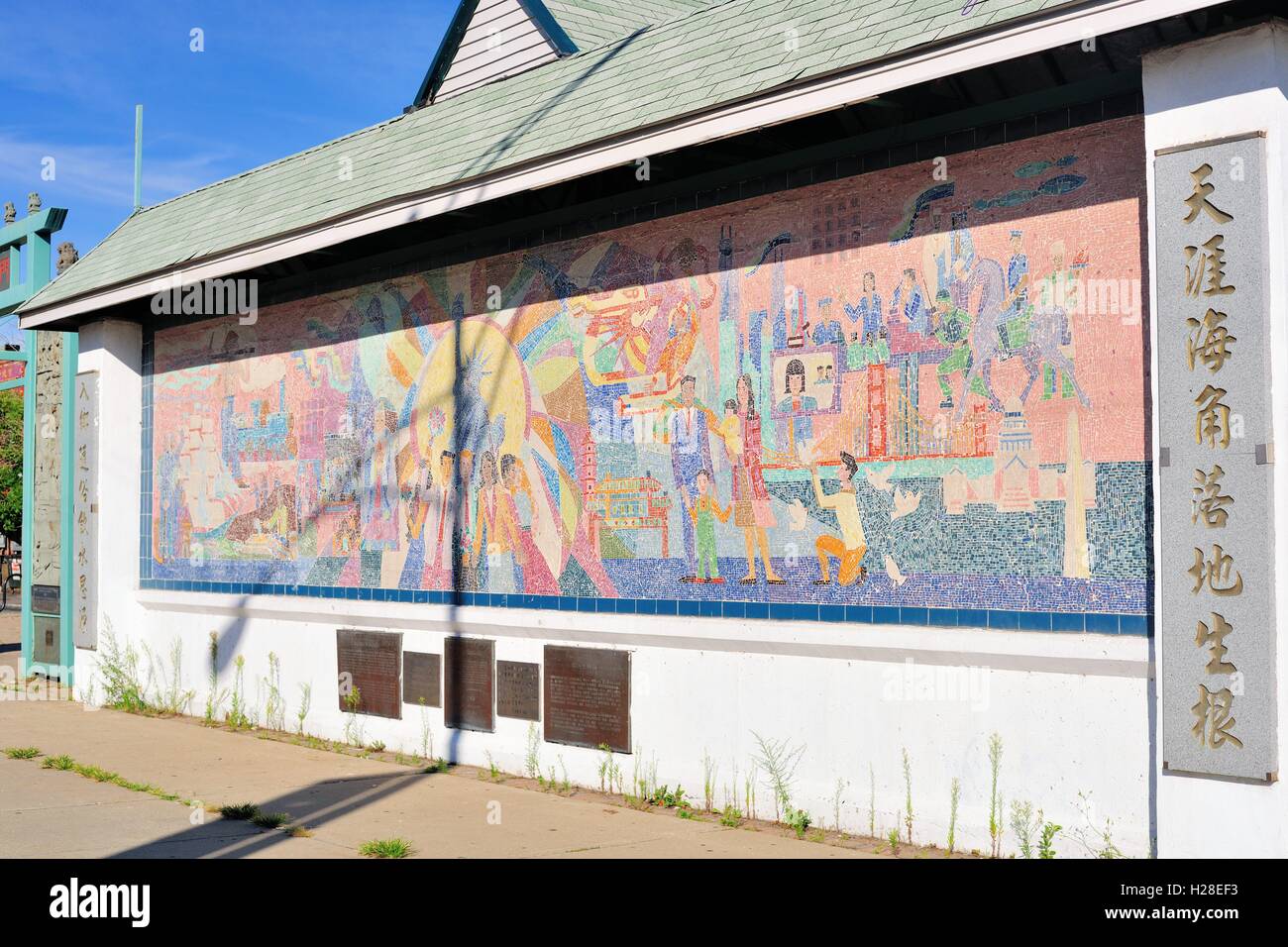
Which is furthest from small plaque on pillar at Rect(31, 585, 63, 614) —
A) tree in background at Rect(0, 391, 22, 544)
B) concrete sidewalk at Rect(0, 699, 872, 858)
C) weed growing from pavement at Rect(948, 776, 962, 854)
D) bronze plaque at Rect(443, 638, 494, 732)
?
tree in background at Rect(0, 391, 22, 544)

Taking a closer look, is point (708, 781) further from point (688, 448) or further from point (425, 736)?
point (425, 736)

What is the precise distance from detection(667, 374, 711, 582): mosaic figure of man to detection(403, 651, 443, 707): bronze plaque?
298 centimetres

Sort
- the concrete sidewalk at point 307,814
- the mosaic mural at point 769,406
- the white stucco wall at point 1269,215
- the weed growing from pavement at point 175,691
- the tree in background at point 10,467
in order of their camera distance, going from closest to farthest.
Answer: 1. the white stucco wall at point 1269,215
2. the mosaic mural at point 769,406
3. the concrete sidewalk at point 307,814
4. the weed growing from pavement at point 175,691
5. the tree in background at point 10,467

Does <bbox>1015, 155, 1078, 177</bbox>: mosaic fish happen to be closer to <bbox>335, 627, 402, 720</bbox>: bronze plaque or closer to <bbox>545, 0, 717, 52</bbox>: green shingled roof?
<bbox>545, 0, 717, 52</bbox>: green shingled roof

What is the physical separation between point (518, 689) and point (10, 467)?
36268 millimetres

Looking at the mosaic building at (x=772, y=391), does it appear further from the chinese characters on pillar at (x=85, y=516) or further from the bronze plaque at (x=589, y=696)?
the chinese characters on pillar at (x=85, y=516)

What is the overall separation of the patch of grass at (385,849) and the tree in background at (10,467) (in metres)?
35.3

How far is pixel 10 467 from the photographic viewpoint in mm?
41531

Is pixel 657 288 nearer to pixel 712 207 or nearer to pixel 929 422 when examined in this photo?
pixel 712 207

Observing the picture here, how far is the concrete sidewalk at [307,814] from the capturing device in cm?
793

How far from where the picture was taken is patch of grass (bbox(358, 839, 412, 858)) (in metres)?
7.71

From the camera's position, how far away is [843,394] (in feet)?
27.8

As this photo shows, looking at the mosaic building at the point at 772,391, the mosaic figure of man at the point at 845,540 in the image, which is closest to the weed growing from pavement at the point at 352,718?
the mosaic building at the point at 772,391

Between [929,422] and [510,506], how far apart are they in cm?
391
